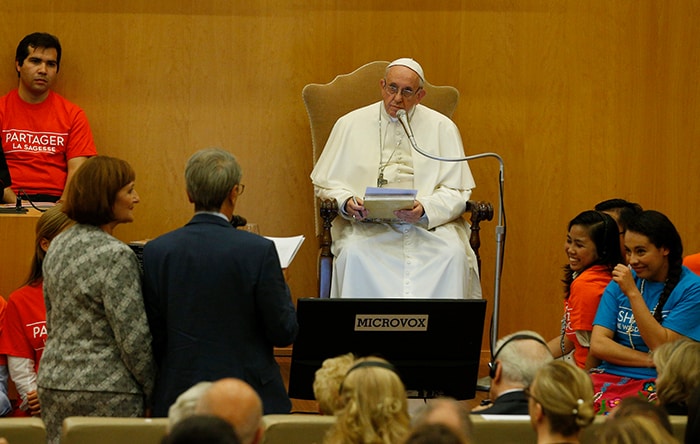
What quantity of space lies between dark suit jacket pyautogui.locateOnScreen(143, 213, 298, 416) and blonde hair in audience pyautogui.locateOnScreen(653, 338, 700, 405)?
3.68 feet

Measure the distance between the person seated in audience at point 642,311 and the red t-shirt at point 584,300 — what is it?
0.18m

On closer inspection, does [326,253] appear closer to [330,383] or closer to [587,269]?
[587,269]

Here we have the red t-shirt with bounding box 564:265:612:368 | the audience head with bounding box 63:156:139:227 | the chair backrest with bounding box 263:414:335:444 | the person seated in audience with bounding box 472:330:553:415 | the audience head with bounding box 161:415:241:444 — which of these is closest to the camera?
the audience head with bounding box 161:415:241:444

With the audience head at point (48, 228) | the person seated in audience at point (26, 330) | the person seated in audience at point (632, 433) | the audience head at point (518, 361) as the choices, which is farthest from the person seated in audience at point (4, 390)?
the person seated in audience at point (632, 433)

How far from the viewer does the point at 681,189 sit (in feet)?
22.6

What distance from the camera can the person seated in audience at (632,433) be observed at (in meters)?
2.19

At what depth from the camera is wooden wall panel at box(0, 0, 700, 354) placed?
6.66 metres

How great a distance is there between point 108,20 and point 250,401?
15.3ft

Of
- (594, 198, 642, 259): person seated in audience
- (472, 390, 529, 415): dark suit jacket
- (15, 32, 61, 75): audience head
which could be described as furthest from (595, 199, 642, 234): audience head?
(15, 32, 61, 75): audience head

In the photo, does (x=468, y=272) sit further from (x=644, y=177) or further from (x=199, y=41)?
(x=199, y=41)

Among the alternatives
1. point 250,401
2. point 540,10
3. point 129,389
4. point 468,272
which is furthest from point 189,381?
point 540,10

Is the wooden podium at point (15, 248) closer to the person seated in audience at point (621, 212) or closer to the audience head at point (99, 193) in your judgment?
the audience head at point (99, 193)

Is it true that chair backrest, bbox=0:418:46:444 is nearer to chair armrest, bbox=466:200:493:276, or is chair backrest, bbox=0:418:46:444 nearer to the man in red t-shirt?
chair armrest, bbox=466:200:493:276

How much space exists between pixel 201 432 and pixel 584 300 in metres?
2.95
